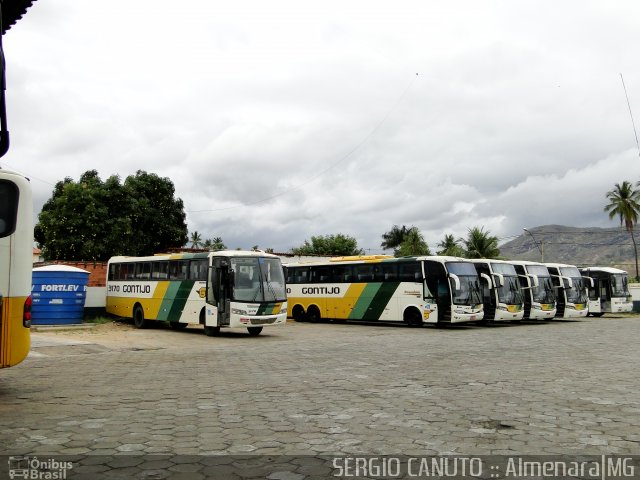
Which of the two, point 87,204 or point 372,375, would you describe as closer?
point 372,375

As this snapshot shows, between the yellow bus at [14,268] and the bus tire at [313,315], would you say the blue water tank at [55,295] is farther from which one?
the yellow bus at [14,268]

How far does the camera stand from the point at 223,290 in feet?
64.7

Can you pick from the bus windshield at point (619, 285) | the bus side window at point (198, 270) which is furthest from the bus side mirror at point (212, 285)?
the bus windshield at point (619, 285)

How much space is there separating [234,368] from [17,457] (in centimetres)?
635

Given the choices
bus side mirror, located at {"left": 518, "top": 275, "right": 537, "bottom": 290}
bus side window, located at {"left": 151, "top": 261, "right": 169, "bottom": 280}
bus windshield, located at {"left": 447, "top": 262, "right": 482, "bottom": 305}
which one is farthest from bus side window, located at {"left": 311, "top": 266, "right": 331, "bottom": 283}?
bus side mirror, located at {"left": 518, "top": 275, "right": 537, "bottom": 290}

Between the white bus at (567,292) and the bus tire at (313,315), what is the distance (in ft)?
41.9

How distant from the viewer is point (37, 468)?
15.6 feet

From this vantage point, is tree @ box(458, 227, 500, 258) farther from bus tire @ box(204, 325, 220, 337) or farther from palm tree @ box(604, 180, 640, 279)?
bus tire @ box(204, 325, 220, 337)

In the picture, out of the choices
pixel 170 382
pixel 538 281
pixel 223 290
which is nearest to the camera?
pixel 170 382

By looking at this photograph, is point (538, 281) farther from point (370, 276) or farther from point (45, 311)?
point (45, 311)

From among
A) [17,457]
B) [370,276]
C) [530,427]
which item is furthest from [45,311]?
[530,427]

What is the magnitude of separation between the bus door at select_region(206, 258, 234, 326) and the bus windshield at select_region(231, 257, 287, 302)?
24cm

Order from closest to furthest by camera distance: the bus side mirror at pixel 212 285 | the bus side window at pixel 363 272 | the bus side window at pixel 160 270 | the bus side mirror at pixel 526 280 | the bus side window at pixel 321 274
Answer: the bus side mirror at pixel 212 285, the bus side window at pixel 160 270, the bus side window at pixel 363 272, the bus side mirror at pixel 526 280, the bus side window at pixel 321 274

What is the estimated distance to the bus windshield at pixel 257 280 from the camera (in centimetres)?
1953
